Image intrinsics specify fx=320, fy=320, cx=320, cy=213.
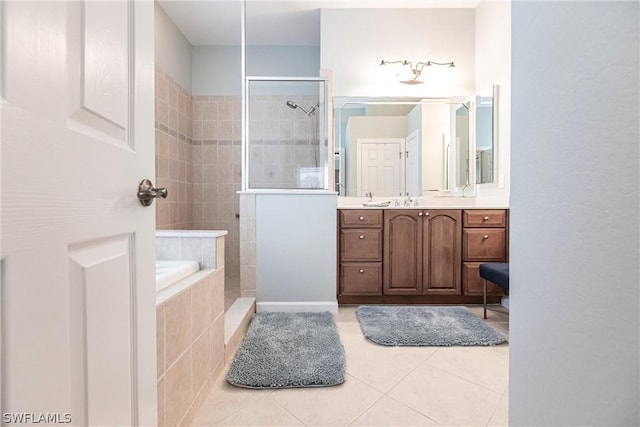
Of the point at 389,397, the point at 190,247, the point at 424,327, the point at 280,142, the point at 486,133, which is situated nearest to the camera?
the point at 389,397

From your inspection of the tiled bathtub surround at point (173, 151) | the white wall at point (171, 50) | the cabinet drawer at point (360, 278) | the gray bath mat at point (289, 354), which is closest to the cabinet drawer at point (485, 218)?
the cabinet drawer at point (360, 278)

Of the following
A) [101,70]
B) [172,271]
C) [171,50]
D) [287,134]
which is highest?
[171,50]

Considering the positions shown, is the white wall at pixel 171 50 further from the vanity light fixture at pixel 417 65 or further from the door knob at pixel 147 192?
the door knob at pixel 147 192

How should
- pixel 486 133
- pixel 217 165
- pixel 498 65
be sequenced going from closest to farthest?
1. pixel 498 65
2. pixel 486 133
3. pixel 217 165

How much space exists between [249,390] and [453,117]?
9.99 feet

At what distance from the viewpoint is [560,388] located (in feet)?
1.93

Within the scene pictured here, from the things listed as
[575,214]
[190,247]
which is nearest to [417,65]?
[190,247]

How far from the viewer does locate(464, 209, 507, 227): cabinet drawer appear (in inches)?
107

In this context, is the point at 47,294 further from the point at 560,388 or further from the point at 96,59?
the point at 560,388

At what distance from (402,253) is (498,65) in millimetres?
1889

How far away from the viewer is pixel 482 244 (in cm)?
274

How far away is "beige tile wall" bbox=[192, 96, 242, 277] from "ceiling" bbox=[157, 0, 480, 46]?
27.1 inches

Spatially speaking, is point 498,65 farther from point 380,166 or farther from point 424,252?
point 424,252

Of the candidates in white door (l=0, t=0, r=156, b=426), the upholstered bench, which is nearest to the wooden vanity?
the upholstered bench
